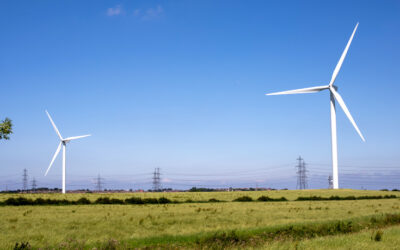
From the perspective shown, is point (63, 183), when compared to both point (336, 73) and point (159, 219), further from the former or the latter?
point (159, 219)

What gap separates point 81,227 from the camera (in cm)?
2689

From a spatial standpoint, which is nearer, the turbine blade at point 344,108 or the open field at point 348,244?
the open field at point 348,244

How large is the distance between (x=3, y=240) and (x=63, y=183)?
101 metres

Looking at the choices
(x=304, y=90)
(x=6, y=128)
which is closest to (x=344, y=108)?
(x=304, y=90)

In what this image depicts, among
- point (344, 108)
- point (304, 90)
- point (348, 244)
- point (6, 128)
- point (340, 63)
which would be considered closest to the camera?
point (348, 244)

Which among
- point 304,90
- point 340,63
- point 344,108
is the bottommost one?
point 344,108

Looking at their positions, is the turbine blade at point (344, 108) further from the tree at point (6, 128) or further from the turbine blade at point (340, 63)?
the tree at point (6, 128)

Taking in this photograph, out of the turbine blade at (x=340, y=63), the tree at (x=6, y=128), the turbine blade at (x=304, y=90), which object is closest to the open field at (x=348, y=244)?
the tree at (x=6, y=128)

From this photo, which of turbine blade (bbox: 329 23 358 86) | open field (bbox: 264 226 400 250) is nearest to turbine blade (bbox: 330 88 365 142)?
turbine blade (bbox: 329 23 358 86)

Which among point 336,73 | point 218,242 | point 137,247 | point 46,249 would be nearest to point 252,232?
point 218,242

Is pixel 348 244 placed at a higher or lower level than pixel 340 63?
lower

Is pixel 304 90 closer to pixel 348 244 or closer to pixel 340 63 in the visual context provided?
pixel 340 63

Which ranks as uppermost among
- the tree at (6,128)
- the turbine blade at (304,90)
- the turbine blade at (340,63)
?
the turbine blade at (340,63)

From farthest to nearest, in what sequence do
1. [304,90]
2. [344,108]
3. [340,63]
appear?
[304,90], [340,63], [344,108]
